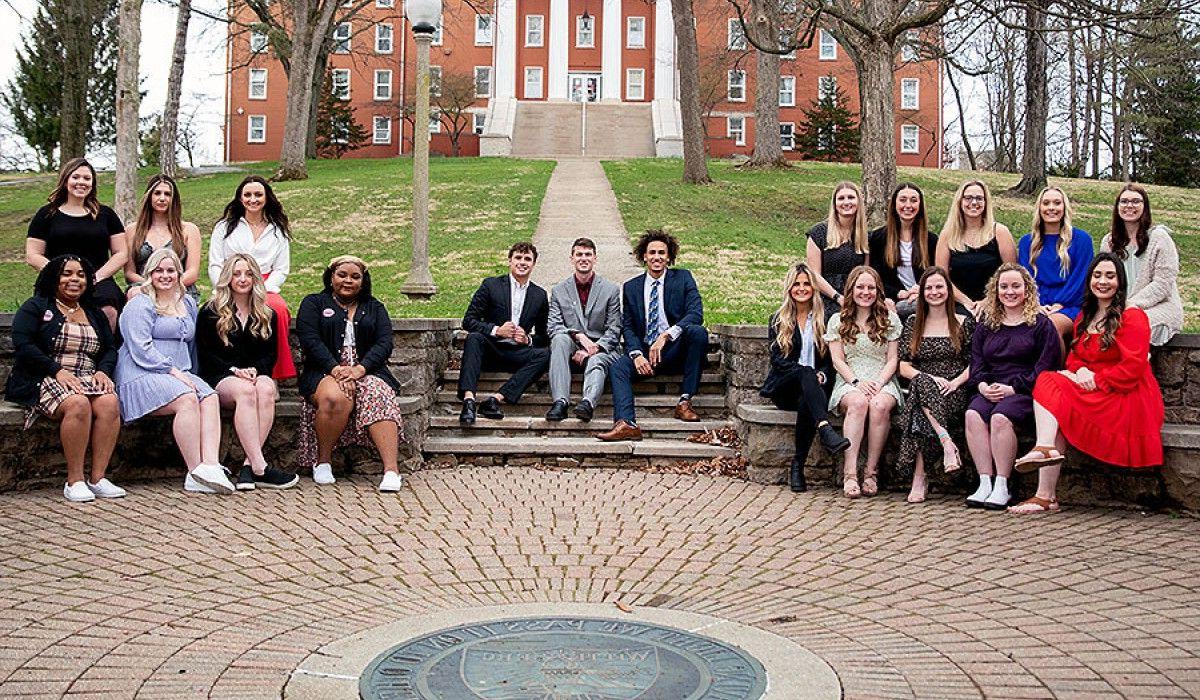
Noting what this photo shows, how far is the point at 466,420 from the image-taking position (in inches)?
356

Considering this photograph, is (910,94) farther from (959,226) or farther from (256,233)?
(256,233)

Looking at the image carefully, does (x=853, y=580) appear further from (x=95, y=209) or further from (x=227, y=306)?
(x=95, y=209)

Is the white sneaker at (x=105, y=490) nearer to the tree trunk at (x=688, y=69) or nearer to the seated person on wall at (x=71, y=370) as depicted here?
the seated person on wall at (x=71, y=370)

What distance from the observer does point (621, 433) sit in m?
8.80

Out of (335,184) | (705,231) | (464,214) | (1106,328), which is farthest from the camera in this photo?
(335,184)

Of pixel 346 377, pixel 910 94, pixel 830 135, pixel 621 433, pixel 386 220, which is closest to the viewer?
pixel 346 377

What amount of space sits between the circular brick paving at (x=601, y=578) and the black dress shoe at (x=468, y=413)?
1.11m

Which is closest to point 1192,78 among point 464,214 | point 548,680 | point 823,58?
point 823,58

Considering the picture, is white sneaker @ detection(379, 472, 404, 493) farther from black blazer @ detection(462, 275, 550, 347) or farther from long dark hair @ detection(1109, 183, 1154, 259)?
long dark hair @ detection(1109, 183, 1154, 259)

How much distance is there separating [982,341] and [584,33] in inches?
1976

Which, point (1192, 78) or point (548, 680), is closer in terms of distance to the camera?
point (548, 680)

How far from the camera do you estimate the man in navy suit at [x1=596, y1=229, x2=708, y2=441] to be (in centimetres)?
936

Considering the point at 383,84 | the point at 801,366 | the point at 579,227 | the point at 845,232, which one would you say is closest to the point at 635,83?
the point at 383,84

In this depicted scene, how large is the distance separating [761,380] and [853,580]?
350cm
